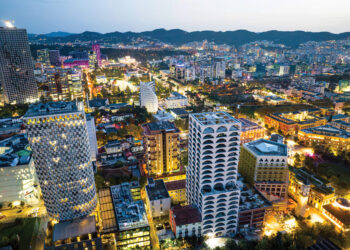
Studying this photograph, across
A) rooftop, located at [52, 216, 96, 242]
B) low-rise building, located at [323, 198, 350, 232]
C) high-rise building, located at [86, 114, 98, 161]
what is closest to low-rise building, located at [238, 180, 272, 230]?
low-rise building, located at [323, 198, 350, 232]

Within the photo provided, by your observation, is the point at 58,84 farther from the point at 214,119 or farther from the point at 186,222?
the point at 186,222

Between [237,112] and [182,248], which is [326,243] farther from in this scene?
[237,112]

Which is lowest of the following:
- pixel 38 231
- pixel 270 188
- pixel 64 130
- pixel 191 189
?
pixel 38 231

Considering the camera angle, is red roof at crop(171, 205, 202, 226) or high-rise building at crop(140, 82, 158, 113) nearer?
red roof at crop(171, 205, 202, 226)

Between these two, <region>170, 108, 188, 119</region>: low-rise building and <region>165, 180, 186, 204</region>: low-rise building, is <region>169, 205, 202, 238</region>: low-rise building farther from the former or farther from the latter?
<region>170, 108, 188, 119</region>: low-rise building

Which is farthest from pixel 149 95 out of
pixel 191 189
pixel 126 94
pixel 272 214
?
pixel 272 214

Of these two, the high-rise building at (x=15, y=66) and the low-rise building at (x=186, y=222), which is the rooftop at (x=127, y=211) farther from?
the high-rise building at (x=15, y=66)
